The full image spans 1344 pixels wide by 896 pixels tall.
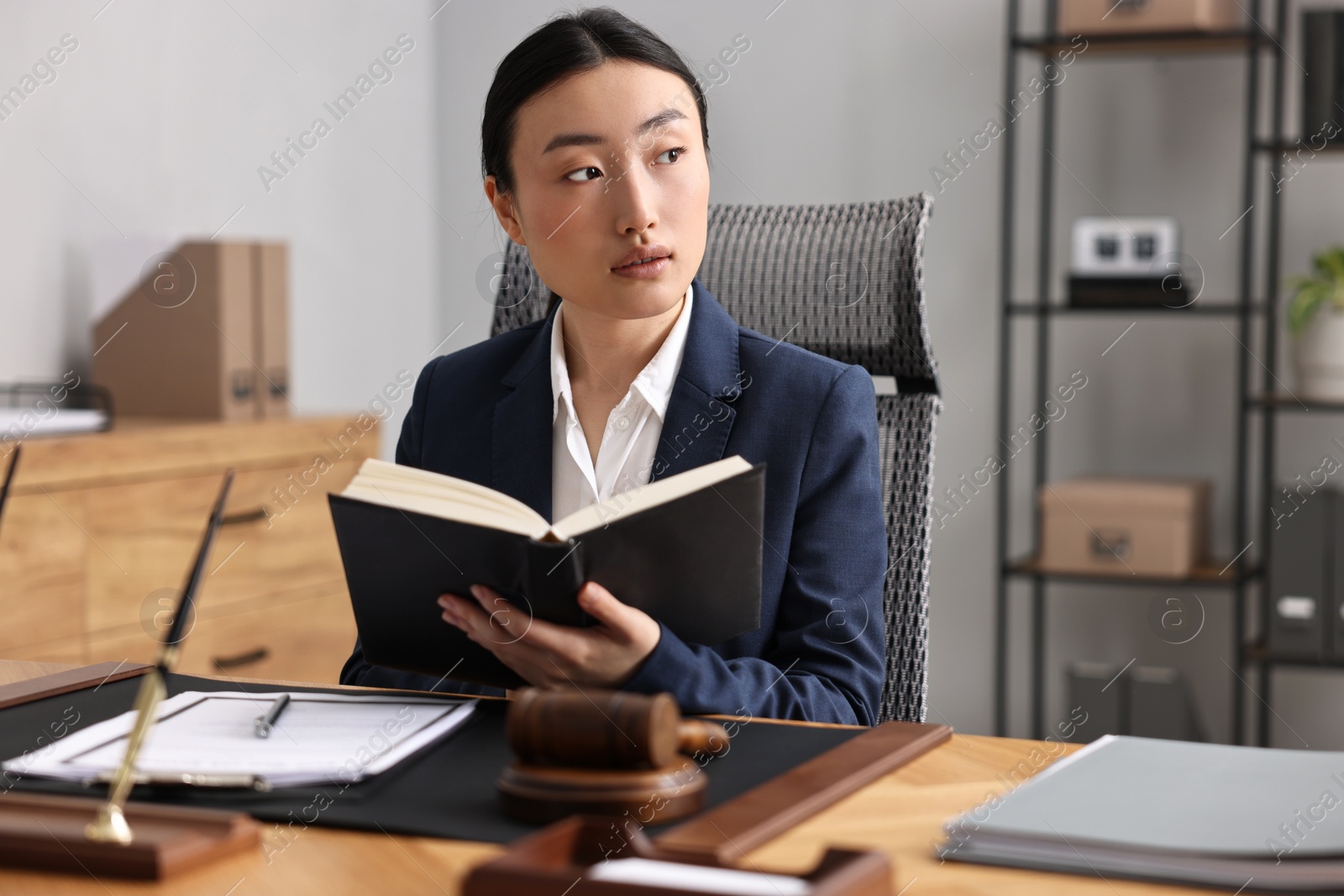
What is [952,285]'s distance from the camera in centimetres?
307

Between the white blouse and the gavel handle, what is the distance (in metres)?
0.50

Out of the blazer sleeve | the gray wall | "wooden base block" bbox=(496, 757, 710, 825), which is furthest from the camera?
the gray wall

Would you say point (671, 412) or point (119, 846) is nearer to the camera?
point (119, 846)

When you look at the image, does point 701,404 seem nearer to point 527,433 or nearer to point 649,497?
point 527,433

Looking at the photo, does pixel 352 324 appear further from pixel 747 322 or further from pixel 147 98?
pixel 747 322

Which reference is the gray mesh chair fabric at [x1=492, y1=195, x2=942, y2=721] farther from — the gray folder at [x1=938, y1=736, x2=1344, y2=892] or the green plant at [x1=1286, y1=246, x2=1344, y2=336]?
the green plant at [x1=1286, y1=246, x2=1344, y2=336]

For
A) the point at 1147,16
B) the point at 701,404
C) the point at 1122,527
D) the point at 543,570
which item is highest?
the point at 1147,16

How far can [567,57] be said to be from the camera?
1.26m

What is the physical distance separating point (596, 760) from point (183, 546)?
5.52 feet

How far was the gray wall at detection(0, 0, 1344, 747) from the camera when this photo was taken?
2703 mm

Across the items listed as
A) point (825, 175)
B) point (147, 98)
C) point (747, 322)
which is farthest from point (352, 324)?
point (747, 322)

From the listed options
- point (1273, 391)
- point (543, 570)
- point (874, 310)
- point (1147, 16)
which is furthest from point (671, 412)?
point (1273, 391)

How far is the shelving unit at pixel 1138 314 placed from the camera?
264 cm

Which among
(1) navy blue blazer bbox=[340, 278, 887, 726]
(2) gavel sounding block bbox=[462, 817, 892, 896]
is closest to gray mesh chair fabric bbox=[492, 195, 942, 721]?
(1) navy blue blazer bbox=[340, 278, 887, 726]
